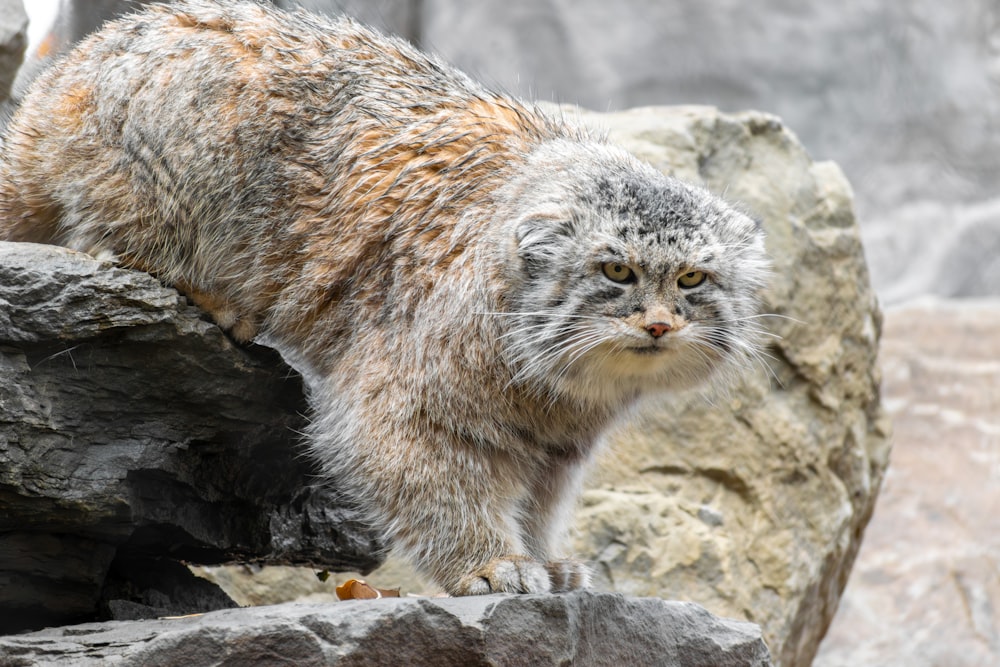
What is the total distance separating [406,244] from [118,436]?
1.36 metres

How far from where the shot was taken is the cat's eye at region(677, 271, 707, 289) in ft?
14.8

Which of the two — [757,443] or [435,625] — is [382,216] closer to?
[435,625]

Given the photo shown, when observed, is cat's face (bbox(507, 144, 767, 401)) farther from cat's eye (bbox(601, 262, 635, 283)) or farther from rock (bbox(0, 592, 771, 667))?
rock (bbox(0, 592, 771, 667))

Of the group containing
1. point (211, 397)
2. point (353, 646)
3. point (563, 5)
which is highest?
point (563, 5)

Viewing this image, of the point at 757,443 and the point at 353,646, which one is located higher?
the point at 757,443

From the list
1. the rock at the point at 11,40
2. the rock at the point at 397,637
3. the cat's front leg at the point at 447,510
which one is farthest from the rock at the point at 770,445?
the rock at the point at 11,40

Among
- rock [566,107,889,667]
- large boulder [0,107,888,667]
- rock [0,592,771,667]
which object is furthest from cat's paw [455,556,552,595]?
rock [566,107,889,667]

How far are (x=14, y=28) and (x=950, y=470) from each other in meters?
8.34

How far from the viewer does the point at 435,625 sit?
3881 millimetres

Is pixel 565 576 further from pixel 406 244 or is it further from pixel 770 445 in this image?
pixel 770 445

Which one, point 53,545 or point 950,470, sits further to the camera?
point 950,470

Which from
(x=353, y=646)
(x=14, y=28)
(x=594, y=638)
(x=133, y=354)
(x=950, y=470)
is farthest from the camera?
(x=950, y=470)

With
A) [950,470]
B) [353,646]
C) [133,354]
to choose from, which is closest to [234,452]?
[133,354]

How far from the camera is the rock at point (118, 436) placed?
14.0ft
